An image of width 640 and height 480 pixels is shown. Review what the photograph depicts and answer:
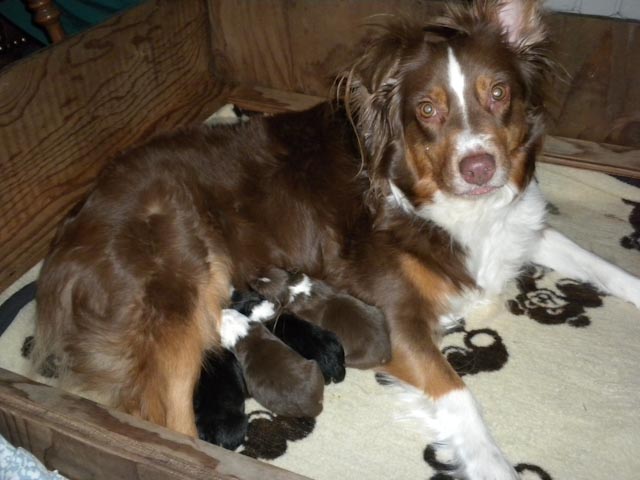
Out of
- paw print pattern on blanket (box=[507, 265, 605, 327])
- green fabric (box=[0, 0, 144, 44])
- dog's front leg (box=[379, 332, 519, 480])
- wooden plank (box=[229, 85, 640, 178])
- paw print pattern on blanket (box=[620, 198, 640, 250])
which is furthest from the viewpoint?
green fabric (box=[0, 0, 144, 44])

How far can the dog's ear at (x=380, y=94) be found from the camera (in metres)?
2.72

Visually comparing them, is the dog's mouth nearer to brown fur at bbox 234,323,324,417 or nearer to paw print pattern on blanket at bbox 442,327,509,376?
paw print pattern on blanket at bbox 442,327,509,376

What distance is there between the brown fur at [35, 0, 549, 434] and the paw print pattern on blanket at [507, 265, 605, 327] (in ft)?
1.40

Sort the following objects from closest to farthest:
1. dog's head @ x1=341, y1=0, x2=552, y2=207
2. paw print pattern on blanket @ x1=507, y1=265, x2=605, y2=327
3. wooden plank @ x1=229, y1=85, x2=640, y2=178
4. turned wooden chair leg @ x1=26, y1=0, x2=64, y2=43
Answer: dog's head @ x1=341, y1=0, x2=552, y2=207 < paw print pattern on blanket @ x1=507, y1=265, x2=605, y2=327 < wooden plank @ x1=229, y1=85, x2=640, y2=178 < turned wooden chair leg @ x1=26, y1=0, x2=64, y2=43

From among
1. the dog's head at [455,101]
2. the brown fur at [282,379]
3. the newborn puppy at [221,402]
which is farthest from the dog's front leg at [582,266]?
the newborn puppy at [221,402]

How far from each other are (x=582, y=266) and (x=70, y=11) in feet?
12.1

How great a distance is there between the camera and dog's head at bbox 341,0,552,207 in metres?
2.57

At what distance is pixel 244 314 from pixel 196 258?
0.32 m

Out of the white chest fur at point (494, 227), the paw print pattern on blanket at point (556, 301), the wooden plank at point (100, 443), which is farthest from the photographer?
the paw print pattern on blanket at point (556, 301)

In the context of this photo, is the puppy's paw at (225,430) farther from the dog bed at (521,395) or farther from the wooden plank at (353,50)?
the wooden plank at (353,50)

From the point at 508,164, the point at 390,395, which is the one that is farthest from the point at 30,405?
the point at 508,164

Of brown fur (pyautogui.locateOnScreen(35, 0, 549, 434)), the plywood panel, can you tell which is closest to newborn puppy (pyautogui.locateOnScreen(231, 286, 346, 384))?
brown fur (pyautogui.locateOnScreen(35, 0, 549, 434))

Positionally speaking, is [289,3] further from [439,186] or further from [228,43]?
[439,186]

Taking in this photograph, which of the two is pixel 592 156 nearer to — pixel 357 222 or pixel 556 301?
pixel 556 301
